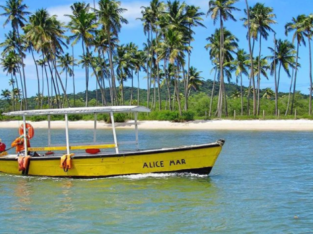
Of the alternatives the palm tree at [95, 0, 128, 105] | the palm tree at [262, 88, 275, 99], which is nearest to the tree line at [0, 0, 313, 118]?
the palm tree at [95, 0, 128, 105]

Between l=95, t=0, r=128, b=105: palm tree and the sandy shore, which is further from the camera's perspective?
l=95, t=0, r=128, b=105: palm tree

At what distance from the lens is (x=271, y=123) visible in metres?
47.0

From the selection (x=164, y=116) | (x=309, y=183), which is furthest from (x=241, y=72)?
(x=309, y=183)

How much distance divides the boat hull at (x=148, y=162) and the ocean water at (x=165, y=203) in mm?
271

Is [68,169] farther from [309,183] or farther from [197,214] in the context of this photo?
[309,183]

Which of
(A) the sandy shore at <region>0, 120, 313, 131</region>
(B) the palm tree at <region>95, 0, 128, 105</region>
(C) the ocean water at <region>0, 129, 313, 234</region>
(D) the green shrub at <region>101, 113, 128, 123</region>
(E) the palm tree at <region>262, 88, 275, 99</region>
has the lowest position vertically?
(C) the ocean water at <region>0, 129, 313, 234</region>

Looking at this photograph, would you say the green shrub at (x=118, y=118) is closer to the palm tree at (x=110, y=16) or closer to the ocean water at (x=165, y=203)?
the palm tree at (x=110, y=16)

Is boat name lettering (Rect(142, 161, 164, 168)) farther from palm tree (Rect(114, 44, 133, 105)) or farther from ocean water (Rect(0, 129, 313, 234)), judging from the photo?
palm tree (Rect(114, 44, 133, 105))

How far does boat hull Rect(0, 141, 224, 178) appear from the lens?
14375mm

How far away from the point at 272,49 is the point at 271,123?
1700 cm

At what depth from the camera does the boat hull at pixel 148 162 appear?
566 inches

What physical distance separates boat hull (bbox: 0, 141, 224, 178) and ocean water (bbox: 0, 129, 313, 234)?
27cm

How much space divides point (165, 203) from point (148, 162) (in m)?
3.08

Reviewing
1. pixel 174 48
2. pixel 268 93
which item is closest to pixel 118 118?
pixel 174 48
